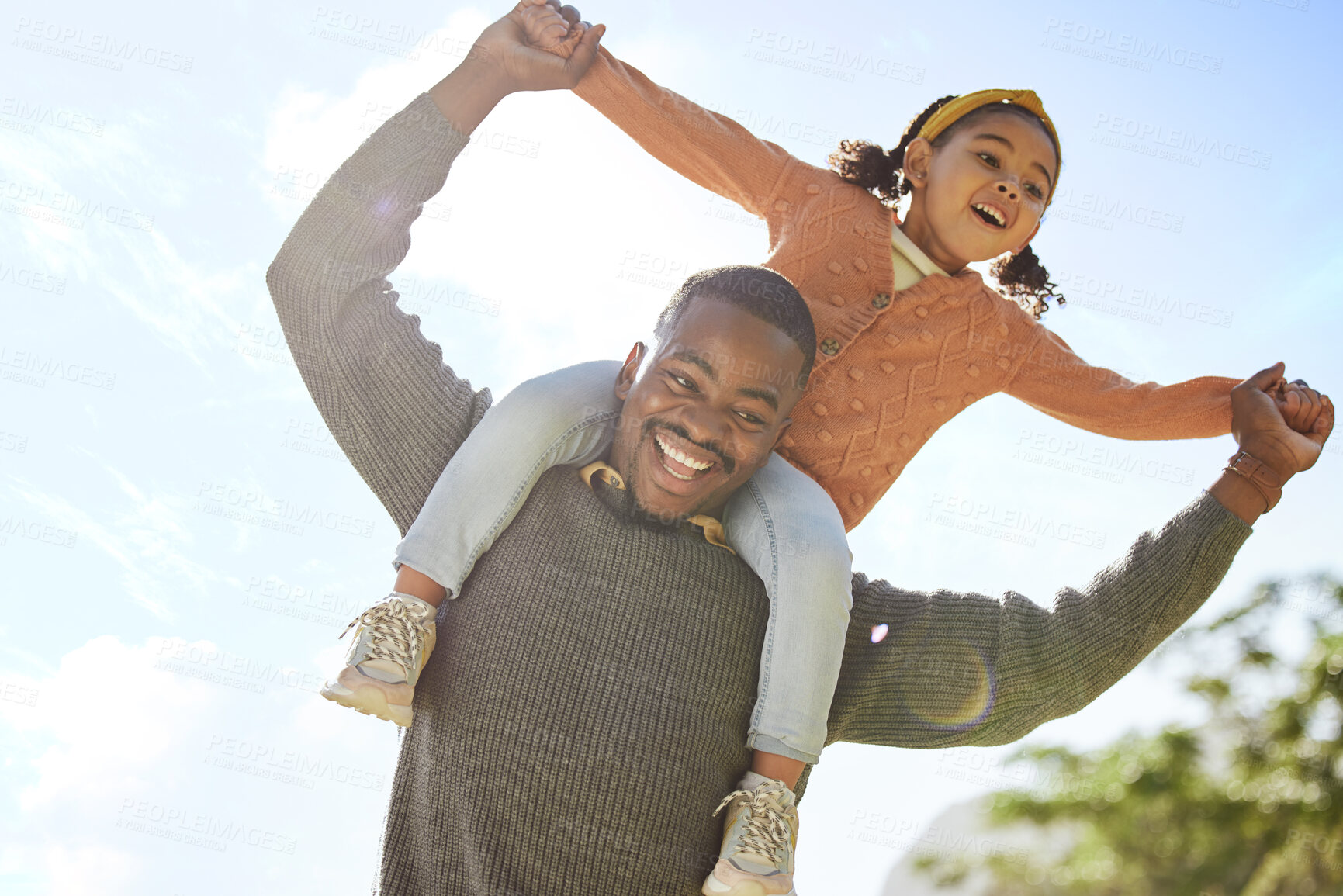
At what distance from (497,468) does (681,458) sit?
15.8 inches

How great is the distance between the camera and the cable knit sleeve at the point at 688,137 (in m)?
2.74

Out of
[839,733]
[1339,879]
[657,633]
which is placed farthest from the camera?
[1339,879]

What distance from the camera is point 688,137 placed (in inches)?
112

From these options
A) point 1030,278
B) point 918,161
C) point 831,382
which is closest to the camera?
point 831,382

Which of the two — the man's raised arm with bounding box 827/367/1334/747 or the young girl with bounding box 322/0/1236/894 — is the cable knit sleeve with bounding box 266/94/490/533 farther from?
the man's raised arm with bounding box 827/367/1334/747

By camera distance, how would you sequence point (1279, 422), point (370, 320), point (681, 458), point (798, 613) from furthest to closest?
point (1279, 422) → point (370, 320) → point (681, 458) → point (798, 613)

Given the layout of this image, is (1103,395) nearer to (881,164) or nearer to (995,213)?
(995,213)

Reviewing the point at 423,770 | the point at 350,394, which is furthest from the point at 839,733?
the point at 350,394

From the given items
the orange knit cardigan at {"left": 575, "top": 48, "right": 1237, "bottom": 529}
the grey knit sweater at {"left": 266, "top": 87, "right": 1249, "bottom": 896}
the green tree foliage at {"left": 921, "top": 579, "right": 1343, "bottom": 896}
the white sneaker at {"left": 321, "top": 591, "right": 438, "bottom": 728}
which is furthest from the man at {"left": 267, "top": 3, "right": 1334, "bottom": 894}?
the green tree foliage at {"left": 921, "top": 579, "right": 1343, "bottom": 896}

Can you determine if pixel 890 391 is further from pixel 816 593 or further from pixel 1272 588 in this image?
pixel 1272 588

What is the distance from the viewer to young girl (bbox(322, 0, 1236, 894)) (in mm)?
2092

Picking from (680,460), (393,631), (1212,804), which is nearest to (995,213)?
(680,460)

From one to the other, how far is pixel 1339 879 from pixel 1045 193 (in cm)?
684

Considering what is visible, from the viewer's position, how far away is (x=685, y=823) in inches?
80.0
